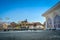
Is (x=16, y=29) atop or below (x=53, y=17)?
below

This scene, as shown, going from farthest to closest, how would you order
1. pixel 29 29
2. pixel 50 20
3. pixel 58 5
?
pixel 50 20, pixel 29 29, pixel 58 5

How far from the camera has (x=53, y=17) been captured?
3669 centimetres

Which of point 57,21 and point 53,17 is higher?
point 53,17

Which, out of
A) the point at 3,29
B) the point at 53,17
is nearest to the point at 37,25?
the point at 53,17

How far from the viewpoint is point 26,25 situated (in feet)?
112

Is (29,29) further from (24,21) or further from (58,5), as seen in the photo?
(58,5)

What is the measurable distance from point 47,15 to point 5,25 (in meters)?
9.81

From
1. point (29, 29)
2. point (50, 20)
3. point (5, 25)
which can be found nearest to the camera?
point (5, 25)

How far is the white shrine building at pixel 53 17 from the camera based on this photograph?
3450cm

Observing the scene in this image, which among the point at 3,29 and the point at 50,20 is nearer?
the point at 3,29

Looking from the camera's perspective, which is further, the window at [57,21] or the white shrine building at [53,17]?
the window at [57,21]

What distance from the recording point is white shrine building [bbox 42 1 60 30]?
113ft

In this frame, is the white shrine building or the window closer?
the white shrine building

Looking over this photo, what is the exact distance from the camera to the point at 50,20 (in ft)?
126
